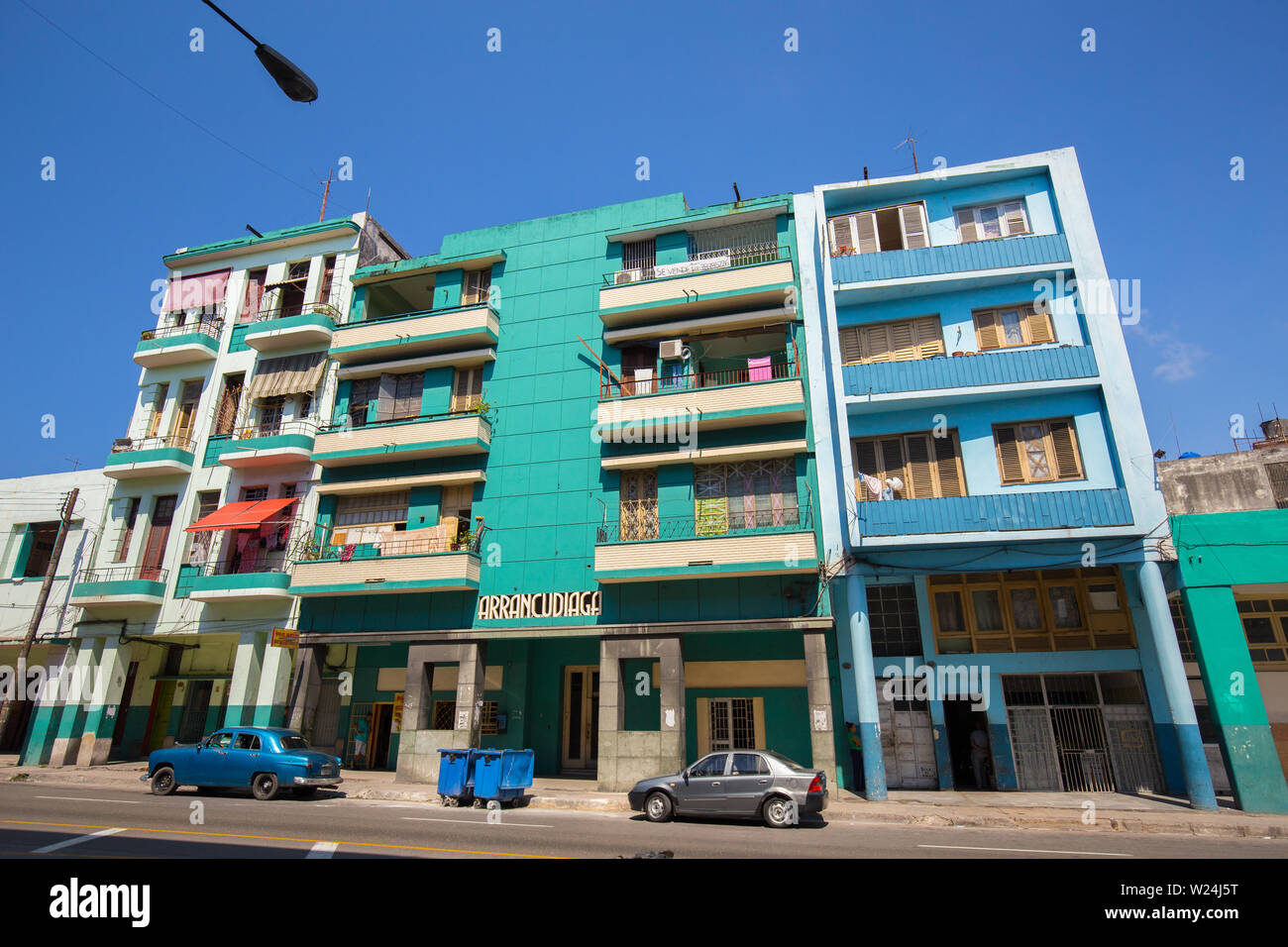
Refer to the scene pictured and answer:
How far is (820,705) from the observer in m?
18.6

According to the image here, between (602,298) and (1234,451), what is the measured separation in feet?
64.5

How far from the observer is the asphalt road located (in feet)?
34.4

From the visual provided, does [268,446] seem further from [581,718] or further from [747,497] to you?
[747,497]

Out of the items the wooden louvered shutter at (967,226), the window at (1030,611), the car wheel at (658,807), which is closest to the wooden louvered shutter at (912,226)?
the wooden louvered shutter at (967,226)

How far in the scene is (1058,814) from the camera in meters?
15.2

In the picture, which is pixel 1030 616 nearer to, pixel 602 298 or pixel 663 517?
pixel 663 517

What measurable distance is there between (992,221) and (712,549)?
552 inches

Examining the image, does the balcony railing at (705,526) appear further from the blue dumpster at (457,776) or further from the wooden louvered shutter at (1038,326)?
the wooden louvered shutter at (1038,326)

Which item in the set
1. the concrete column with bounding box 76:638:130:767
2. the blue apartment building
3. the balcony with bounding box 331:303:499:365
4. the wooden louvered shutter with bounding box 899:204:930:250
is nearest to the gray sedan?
the blue apartment building

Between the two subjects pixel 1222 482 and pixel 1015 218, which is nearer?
pixel 1222 482

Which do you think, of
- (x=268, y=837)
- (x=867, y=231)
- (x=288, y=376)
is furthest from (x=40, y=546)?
(x=867, y=231)

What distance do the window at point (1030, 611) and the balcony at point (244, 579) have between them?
22128 mm

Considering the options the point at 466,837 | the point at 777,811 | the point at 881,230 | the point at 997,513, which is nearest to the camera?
the point at 466,837
